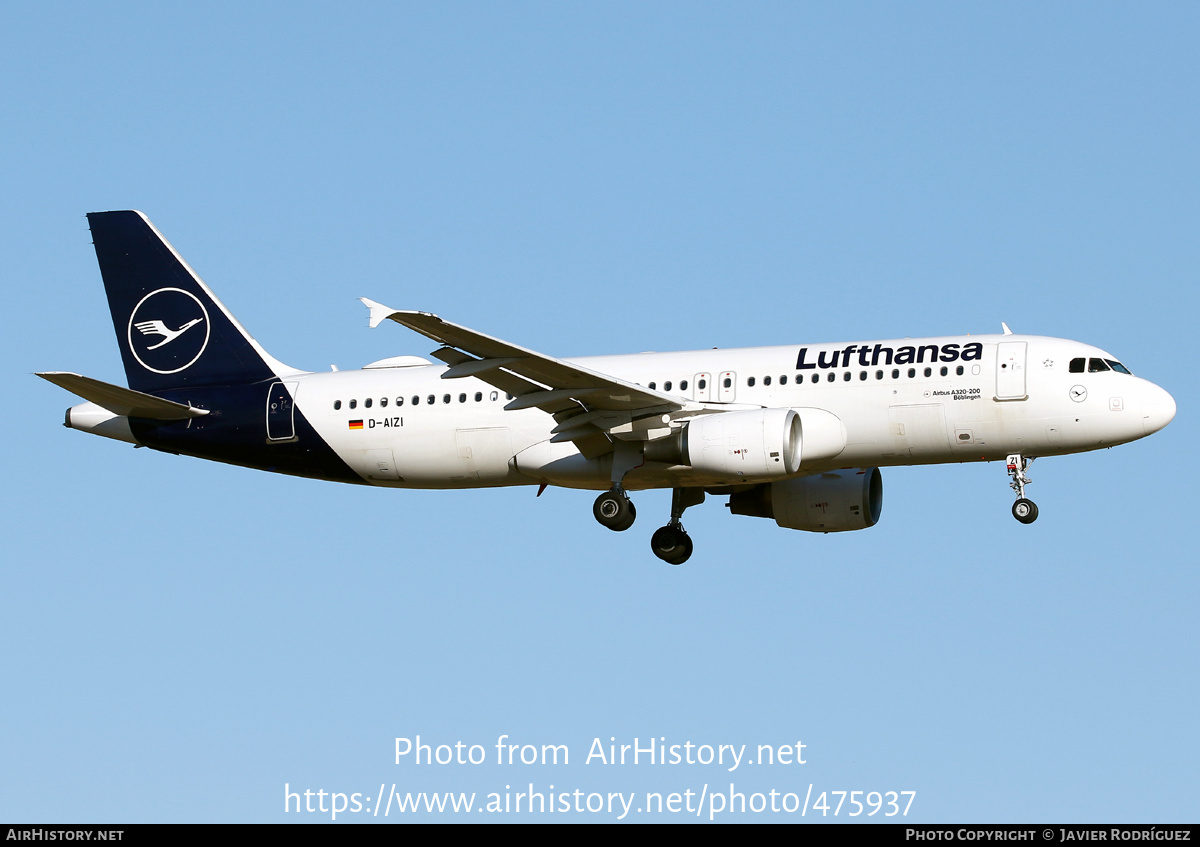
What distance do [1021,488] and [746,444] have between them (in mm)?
6252

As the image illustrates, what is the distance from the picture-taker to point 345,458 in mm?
41031

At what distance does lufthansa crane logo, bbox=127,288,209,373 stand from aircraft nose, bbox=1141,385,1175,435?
22.9 meters

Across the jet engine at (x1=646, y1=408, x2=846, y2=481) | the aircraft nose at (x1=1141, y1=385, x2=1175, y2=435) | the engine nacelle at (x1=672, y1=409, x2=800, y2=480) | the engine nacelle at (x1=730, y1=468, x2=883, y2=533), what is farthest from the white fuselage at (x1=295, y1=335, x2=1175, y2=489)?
the engine nacelle at (x1=730, y1=468, x2=883, y2=533)

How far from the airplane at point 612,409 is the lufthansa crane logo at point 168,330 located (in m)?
0.05

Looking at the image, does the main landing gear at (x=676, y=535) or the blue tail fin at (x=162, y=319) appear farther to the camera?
the blue tail fin at (x=162, y=319)

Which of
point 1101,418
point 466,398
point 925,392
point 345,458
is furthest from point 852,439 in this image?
point 345,458

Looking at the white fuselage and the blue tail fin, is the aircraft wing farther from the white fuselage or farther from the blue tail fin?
the blue tail fin

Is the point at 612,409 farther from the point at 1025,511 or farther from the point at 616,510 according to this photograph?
the point at 1025,511

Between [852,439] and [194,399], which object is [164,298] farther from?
[852,439]

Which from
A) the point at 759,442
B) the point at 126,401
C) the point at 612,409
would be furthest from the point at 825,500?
the point at 126,401

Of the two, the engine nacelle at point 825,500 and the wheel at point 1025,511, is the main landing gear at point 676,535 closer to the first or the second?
the engine nacelle at point 825,500

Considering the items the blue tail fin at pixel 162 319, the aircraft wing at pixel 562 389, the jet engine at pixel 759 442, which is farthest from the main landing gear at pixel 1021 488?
the blue tail fin at pixel 162 319

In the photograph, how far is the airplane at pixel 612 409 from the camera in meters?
36.6
